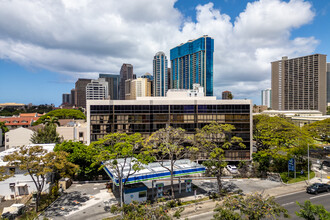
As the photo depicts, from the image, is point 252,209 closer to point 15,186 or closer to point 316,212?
point 316,212

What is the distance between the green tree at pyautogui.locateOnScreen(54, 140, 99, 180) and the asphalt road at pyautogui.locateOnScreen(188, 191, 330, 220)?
843 inches

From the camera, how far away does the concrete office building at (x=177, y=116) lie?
173 ft

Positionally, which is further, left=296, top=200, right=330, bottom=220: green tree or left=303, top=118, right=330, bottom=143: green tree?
left=303, top=118, right=330, bottom=143: green tree

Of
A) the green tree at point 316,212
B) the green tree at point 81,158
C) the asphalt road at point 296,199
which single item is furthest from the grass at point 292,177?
the green tree at point 81,158

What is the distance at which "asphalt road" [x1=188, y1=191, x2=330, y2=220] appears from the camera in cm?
2862

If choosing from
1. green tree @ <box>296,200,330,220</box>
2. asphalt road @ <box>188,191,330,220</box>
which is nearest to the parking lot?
Result: asphalt road @ <box>188,191,330,220</box>

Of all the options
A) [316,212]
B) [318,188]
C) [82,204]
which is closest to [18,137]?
[82,204]

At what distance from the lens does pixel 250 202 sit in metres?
17.2

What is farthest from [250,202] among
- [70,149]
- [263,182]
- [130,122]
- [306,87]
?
[306,87]

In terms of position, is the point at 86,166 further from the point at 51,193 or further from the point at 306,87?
the point at 306,87

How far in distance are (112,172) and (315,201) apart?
104ft

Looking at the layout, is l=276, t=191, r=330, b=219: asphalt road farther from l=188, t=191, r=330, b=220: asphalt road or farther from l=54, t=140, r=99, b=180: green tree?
l=54, t=140, r=99, b=180: green tree

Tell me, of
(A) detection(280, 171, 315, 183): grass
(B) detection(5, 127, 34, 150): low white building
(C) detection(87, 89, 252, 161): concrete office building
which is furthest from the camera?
(B) detection(5, 127, 34, 150): low white building

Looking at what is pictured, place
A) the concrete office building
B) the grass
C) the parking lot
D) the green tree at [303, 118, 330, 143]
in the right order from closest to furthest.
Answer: the parking lot, the grass, the concrete office building, the green tree at [303, 118, 330, 143]
